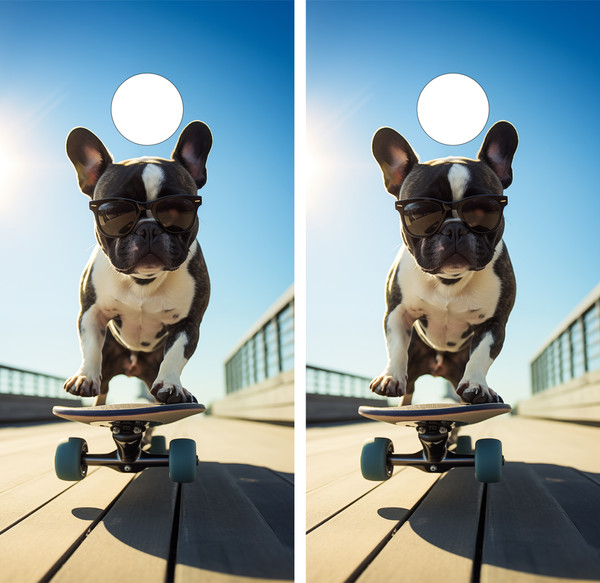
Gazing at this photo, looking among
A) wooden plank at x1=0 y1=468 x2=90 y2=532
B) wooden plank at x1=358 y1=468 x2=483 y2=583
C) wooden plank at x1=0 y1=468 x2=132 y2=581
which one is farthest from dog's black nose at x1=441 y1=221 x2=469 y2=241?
wooden plank at x1=0 y1=468 x2=90 y2=532

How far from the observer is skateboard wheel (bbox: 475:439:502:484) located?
1751 millimetres

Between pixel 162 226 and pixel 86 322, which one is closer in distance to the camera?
pixel 162 226

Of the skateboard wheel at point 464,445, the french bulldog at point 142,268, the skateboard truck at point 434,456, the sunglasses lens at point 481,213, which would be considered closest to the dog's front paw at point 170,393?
the french bulldog at point 142,268

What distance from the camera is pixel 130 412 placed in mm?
A: 1736

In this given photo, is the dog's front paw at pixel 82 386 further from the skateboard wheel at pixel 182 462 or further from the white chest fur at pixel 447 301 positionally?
the white chest fur at pixel 447 301

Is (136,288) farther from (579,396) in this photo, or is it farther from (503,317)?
(579,396)

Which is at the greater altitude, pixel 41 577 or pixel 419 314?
pixel 419 314

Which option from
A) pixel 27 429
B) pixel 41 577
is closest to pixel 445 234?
pixel 41 577

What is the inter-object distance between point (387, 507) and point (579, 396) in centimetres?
414

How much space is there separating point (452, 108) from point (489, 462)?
1201 mm

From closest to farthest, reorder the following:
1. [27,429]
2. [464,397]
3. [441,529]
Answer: [441,529], [464,397], [27,429]

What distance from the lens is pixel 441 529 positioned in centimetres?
157

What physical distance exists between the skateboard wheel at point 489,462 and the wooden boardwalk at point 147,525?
0.55 metres

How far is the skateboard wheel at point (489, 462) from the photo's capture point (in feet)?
5.74
